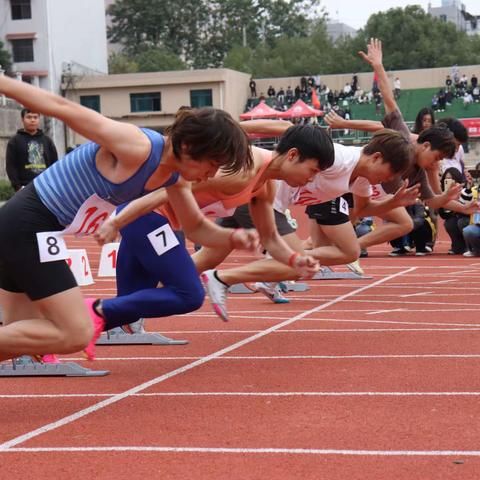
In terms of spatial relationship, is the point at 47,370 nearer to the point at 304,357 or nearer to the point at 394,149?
the point at 304,357

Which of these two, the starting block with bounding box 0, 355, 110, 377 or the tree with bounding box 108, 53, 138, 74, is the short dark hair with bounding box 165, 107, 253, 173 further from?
the tree with bounding box 108, 53, 138, 74

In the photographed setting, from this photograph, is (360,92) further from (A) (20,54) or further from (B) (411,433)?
(B) (411,433)

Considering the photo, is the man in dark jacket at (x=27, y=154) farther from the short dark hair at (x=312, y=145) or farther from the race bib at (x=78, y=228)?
the race bib at (x=78, y=228)

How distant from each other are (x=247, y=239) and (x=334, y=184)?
9.60ft

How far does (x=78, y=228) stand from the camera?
15.2ft

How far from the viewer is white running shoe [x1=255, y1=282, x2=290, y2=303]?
867 cm

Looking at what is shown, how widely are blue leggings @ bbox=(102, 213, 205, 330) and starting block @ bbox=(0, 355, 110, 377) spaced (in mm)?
301

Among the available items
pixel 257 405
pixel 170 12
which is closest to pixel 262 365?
pixel 257 405

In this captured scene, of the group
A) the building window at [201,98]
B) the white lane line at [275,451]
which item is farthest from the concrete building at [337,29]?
the white lane line at [275,451]

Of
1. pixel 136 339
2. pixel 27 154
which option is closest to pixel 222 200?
pixel 136 339

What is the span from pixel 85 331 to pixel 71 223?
19.0 inches

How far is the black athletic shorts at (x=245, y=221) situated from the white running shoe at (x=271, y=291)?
50cm

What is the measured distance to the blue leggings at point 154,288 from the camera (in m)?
5.50

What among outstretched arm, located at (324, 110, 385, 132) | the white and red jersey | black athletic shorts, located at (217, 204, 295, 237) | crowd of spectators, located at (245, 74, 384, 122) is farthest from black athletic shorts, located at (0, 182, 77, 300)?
crowd of spectators, located at (245, 74, 384, 122)
